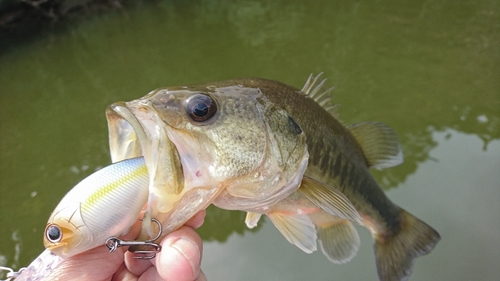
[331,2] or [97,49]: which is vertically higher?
[331,2]

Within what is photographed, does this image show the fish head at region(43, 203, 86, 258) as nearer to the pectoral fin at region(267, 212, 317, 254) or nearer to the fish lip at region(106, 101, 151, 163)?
the fish lip at region(106, 101, 151, 163)

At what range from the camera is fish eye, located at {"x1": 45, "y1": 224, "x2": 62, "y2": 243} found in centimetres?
94

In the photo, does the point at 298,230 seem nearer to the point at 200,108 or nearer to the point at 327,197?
the point at 327,197

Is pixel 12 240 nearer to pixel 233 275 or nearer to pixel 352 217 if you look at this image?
pixel 233 275

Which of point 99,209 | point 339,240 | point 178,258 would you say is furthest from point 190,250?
point 339,240

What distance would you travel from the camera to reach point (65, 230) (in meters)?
0.94

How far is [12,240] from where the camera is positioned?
3.97 m

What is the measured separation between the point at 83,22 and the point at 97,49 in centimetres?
352

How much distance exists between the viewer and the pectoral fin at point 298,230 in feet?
4.56

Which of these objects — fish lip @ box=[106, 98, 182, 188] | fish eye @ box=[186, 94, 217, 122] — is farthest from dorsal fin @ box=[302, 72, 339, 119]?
fish lip @ box=[106, 98, 182, 188]

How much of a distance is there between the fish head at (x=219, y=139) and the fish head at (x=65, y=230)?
22 centimetres

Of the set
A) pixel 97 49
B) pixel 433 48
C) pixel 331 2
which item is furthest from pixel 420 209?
pixel 97 49

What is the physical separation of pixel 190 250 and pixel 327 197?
0.47 m

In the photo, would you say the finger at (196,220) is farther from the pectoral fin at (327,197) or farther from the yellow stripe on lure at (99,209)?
the pectoral fin at (327,197)
